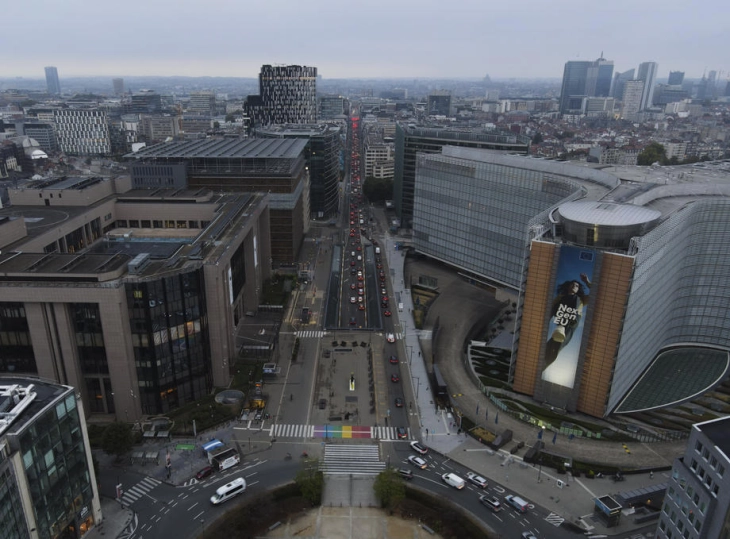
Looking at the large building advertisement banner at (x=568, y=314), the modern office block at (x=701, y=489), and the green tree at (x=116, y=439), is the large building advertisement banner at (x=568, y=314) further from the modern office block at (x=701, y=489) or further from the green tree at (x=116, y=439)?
the green tree at (x=116, y=439)

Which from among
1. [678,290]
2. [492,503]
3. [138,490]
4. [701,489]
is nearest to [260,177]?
[138,490]

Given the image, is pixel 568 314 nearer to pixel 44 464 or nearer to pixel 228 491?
pixel 228 491

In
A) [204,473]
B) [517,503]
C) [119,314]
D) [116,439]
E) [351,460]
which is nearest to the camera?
[517,503]

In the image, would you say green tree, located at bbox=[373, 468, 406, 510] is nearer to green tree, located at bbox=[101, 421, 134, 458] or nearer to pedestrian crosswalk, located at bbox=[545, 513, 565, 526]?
pedestrian crosswalk, located at bbox=[545, 513, 565, 526]

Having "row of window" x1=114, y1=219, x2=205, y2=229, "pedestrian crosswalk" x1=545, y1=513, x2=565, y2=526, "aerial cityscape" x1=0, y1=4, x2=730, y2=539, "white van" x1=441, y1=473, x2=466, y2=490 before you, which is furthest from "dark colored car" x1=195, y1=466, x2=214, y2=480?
"row of window" x1=114, y1=219, x2=205, y2=229

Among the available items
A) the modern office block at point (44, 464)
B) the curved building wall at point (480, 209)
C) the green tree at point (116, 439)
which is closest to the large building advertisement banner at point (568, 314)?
the curved building wall at point (480, 209)

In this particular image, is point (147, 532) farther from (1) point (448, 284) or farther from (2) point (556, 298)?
(1) point (448, 284)
